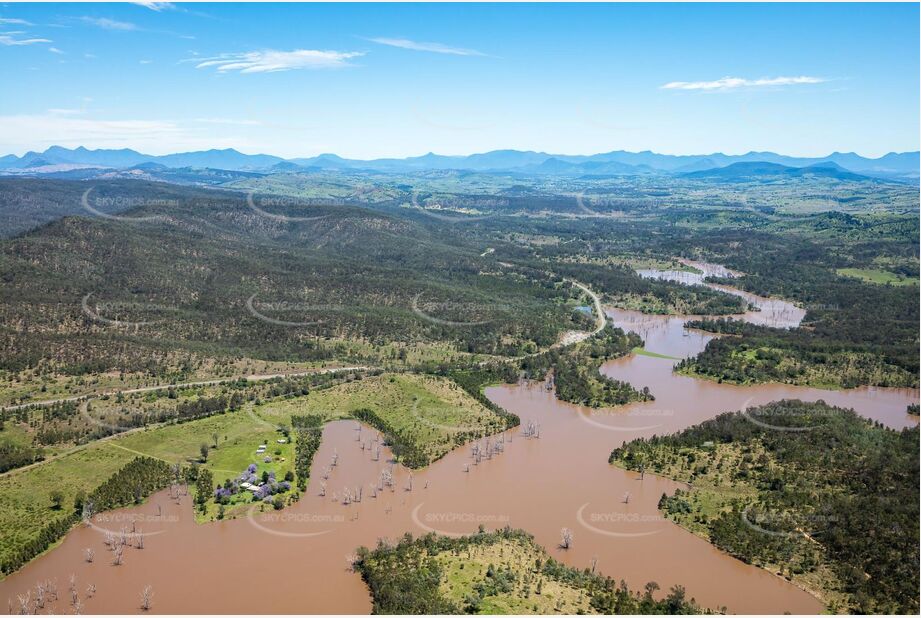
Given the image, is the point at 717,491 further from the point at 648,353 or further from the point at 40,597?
the point at 648,353

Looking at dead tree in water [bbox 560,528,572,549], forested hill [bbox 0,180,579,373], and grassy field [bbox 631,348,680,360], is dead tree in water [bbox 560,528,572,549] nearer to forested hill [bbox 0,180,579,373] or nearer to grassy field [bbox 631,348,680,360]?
forested hill [bbox 0,180,579,373]

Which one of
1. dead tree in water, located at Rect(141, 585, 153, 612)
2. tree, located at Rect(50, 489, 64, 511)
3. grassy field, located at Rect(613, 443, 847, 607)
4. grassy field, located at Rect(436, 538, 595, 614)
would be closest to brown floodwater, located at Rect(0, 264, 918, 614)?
dead tree in water, located at Rect(141, 585, 153, 612)

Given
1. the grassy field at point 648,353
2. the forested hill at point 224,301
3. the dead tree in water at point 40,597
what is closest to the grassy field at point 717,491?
the grassy field at point 648,353

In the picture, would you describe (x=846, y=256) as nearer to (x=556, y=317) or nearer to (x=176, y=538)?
(x=556, y=317)

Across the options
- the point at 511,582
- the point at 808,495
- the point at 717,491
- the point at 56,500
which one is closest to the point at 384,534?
the point at 511,582

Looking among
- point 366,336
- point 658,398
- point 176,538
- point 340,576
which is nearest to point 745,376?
point 658,398

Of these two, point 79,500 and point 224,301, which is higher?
point 224,301

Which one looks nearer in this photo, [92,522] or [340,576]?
[340,576]
